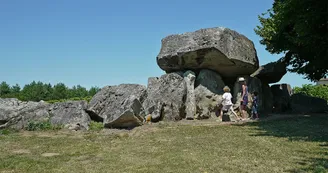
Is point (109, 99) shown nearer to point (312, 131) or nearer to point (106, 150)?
point (106, 150)

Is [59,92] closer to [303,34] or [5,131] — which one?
[5,131]

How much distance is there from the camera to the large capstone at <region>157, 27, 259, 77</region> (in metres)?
21.8

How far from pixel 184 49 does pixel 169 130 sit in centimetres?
796

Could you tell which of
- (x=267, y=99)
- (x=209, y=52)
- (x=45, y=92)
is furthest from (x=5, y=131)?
(x=45, y=92)

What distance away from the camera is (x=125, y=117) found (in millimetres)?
16953

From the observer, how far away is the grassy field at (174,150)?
9.03 meters

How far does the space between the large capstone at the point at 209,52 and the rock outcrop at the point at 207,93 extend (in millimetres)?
622

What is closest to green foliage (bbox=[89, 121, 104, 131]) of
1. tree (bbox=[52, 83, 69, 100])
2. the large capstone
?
the large capstone

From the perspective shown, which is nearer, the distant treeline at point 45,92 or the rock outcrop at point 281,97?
the rock outcrop at point 281,97

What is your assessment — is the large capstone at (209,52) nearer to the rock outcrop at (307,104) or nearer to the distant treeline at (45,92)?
the rock outcrop at (307,104)

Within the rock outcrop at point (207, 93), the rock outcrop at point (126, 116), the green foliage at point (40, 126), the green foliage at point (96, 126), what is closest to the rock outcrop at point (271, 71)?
the rock outcrop at point (207, 93)

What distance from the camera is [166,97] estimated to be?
68.8ft

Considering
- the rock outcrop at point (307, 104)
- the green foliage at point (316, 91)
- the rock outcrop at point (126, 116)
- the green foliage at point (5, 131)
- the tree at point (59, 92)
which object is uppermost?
the tree at point (59, 92)

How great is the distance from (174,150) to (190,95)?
36.2ft
